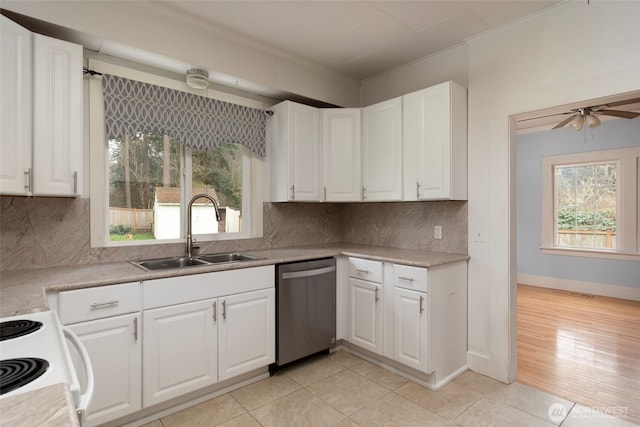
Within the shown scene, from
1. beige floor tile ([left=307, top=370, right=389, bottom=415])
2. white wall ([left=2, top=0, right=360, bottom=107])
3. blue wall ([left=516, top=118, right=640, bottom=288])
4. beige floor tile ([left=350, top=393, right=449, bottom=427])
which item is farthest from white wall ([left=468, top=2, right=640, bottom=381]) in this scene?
blue wall ([left=516, top=118, right=640, bottom=288])

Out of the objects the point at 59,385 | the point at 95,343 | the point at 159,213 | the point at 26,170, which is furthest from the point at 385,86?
the point at 59,385

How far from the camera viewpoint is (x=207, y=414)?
2.14 metres

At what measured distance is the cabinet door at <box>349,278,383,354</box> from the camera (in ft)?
9.02

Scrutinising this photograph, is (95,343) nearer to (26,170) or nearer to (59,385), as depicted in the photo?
(26,170)

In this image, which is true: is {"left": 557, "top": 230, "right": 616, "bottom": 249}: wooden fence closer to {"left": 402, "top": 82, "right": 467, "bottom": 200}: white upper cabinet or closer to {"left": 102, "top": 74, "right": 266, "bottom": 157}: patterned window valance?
{"left": 402, "top": 82, "right": 467, "bottom": 200}: white upper cabinet

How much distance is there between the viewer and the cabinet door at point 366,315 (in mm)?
2750

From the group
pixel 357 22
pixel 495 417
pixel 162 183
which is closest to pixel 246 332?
pixel 162 183

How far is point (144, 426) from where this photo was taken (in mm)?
2021

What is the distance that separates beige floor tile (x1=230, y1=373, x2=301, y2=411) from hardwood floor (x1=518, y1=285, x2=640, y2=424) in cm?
177

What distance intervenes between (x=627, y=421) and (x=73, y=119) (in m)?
3.81

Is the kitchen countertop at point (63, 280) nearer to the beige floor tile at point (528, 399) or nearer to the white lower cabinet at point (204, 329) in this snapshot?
the white lower cabinet at point (204, 329)

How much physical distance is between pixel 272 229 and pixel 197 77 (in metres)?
1.49

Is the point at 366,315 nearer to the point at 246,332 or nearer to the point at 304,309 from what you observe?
the point at 304,309

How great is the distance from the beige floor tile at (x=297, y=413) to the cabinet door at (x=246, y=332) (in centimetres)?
33
